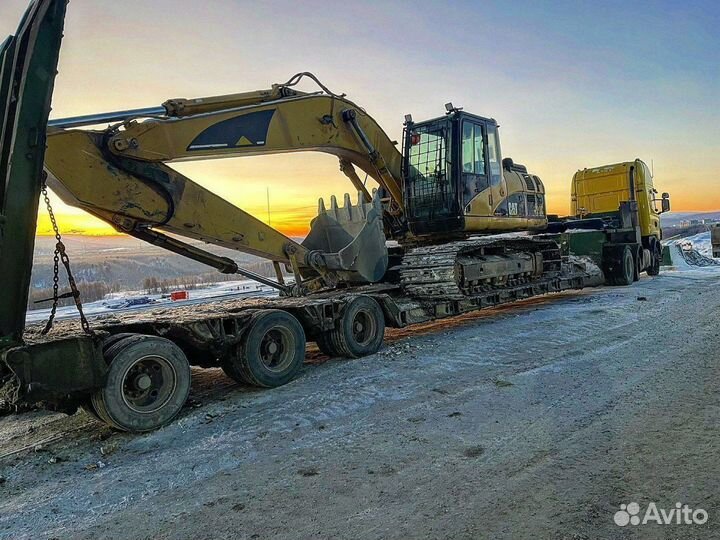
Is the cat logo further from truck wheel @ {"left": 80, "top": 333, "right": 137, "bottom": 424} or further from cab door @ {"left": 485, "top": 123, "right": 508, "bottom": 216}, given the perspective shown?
cab door @ {"left": 485, "top": 123, "right": 508, "bottom": 216}

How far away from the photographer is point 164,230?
6172mm

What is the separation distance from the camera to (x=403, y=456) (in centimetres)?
397

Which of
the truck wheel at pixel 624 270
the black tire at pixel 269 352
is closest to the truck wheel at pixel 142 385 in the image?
the black tire at pixel 269 352

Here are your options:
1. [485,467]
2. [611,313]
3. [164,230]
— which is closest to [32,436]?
[164,230]

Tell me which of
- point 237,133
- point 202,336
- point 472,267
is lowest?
point 202,336

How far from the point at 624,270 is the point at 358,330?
987 centimetres

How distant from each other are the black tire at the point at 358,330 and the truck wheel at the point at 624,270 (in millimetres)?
9319


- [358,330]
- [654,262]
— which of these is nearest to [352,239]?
[358,330]

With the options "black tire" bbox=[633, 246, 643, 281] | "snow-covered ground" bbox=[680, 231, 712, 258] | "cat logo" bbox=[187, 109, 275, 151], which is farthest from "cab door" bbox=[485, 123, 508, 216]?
"snow-covered ground" bbox=[680, 231, 712, 258]

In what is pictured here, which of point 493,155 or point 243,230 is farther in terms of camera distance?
Answer: point 493,155

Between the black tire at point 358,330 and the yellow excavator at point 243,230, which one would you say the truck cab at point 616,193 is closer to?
the yellow excavator at point 243,230

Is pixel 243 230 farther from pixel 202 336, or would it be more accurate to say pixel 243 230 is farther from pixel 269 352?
pixel 202 336

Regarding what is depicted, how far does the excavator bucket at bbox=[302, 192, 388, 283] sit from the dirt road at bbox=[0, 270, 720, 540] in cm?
186

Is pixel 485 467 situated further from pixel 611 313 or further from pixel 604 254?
pixel 604 254
